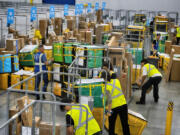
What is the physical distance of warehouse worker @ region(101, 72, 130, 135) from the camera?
21.8ft

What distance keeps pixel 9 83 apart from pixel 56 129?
246 inches

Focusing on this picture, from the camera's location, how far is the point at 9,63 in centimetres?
1075

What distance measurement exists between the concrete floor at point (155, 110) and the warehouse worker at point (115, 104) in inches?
42.4

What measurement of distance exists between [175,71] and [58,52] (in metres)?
5.68

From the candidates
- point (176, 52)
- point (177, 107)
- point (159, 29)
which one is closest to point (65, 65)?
point (177, 107)

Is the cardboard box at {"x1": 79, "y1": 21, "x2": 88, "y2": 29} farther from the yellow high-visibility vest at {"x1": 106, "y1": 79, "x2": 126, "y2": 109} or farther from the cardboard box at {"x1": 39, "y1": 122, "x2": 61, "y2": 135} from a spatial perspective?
the cardboard box at {"x1": 39, "y1": 122, "x2": 61, "y2": 135}

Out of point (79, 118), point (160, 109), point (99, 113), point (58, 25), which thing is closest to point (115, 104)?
point (99, 113)

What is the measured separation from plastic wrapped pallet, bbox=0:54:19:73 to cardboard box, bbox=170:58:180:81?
6.30 meters

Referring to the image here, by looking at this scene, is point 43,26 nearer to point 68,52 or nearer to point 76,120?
point 68,52

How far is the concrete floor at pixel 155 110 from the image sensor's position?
8016 mm

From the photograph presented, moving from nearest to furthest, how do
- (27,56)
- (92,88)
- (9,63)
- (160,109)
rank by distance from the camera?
1. (92,88)
2. (160,109)
3. (9,63)
4. (27,56)

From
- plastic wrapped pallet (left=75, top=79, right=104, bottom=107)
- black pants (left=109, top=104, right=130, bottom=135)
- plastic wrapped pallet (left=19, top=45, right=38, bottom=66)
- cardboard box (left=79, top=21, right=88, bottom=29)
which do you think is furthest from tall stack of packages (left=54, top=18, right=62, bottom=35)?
black pants (left=109, top=104, right=130, bottom=135)

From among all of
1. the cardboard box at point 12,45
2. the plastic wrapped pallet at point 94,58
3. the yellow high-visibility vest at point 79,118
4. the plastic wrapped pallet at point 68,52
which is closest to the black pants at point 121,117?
the yellow high-visibility vest at point 79,118

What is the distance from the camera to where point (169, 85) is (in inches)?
491
